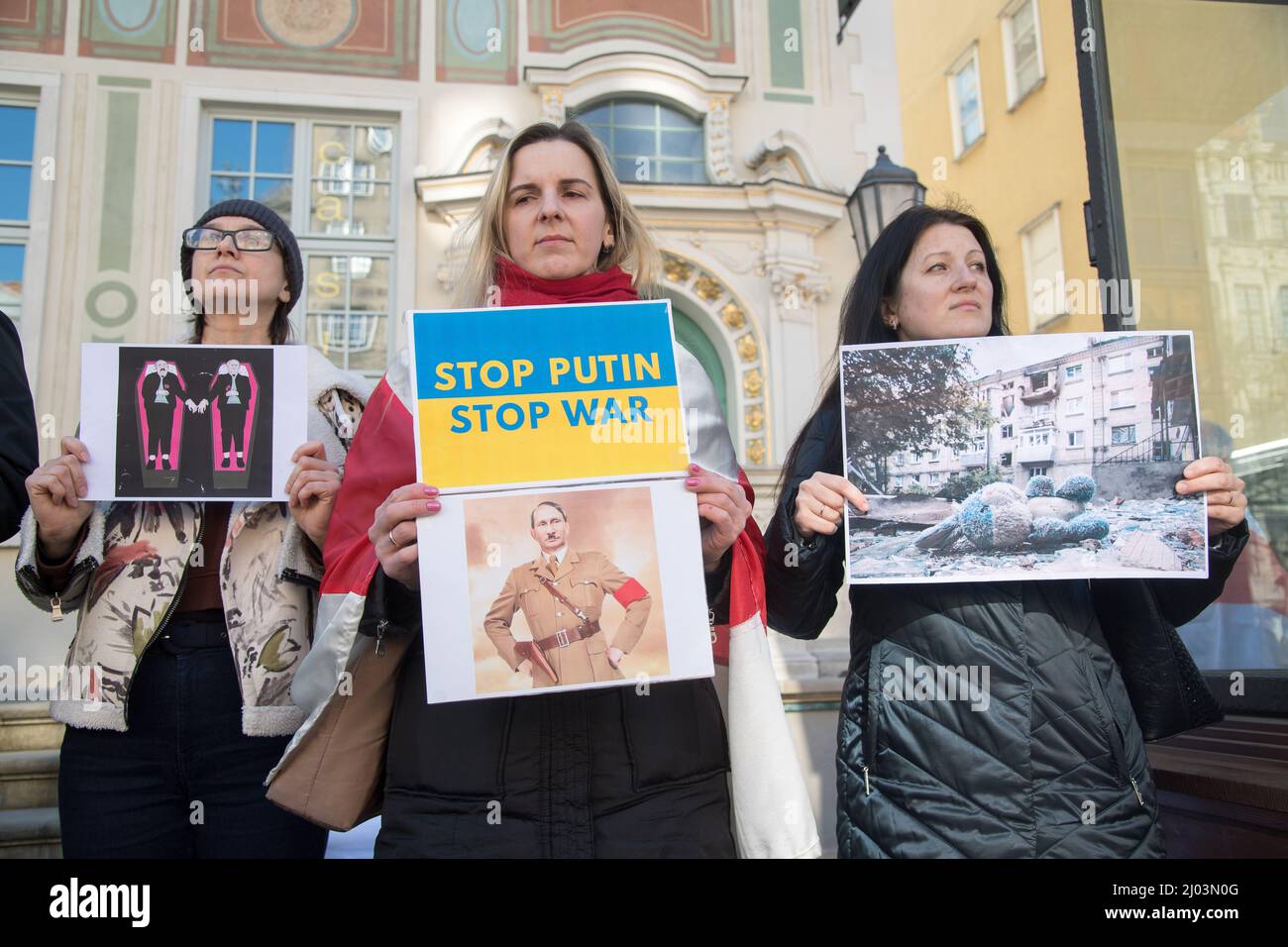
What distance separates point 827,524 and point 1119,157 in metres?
2.15

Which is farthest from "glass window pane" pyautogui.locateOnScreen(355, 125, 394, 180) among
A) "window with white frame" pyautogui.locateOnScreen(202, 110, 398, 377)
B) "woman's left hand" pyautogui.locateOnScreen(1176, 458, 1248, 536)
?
"woman's left hand" pyautogui.locateOnScreen(1176, 458, 1248, 536)

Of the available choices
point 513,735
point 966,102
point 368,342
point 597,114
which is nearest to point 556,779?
point 513,735

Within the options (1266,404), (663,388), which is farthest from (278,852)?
(1266,404)

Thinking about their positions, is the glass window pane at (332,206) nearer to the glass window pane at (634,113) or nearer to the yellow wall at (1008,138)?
the glass window pane at (634,113)

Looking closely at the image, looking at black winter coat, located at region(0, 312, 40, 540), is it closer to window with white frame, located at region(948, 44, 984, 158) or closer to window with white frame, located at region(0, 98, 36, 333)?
window with white frame, located at region(0, 98, 36, 333)

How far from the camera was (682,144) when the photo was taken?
19.4ft

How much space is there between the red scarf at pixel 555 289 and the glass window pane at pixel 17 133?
176 inches

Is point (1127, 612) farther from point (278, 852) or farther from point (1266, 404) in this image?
point (1266, 404)

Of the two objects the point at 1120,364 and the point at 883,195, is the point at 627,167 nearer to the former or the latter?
the point at 883,195

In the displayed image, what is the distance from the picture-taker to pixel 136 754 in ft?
5.01

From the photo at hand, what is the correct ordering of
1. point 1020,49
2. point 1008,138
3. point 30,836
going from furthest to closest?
1. point 1008,138
2. point 1020,49
3. point 30,836

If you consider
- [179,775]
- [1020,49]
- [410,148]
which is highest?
[1020,49]

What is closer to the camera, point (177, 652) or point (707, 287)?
point (177, 652)

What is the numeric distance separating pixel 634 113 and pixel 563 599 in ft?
17.1
